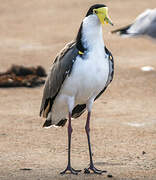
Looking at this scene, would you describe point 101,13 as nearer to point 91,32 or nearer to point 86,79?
point 91,32

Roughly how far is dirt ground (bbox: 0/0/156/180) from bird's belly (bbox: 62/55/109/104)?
83 cm

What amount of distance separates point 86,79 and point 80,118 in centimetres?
271

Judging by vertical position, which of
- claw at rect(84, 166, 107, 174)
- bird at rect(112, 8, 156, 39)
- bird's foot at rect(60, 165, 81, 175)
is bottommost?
bird at rect(112, 8, 156, 39)

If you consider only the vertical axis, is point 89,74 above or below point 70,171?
above

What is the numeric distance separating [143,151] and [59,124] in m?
1.07

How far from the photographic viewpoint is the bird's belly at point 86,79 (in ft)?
24.0

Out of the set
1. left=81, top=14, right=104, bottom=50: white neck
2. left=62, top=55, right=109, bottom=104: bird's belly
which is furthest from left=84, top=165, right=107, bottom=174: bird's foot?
left=81, top=14, right=104, bottom=50: white neck

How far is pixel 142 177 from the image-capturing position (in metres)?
7.16

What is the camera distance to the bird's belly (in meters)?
7.33

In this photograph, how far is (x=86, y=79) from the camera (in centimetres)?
738

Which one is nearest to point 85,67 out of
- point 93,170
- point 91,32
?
point 91,32

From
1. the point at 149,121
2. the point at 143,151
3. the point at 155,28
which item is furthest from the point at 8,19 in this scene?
the point at 143,151

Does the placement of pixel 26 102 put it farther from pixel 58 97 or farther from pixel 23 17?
pixel 23 17

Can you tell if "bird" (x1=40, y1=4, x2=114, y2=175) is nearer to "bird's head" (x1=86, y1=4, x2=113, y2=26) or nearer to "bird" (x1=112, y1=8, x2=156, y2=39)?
"bird's head" (x1=86, y1=4, x2=113, y2=26)
